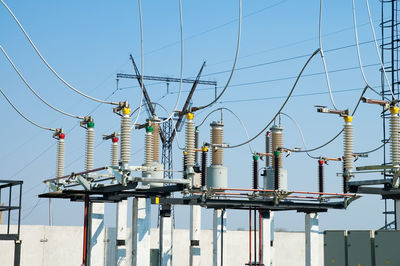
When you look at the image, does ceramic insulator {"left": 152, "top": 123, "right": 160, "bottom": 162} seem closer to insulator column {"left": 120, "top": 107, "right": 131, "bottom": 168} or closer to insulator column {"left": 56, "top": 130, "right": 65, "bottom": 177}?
insulator column {"left": 56, "top": 130, "right": 65, "bottom": 177}

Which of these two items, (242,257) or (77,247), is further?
(242,257)

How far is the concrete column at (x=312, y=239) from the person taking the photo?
21.6m

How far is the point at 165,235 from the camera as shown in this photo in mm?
21438

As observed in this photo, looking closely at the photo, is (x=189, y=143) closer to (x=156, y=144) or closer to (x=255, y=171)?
(x=156, y=144)

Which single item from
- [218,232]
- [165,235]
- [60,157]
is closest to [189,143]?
[60,157]

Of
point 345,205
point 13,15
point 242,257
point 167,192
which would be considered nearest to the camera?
point 13,15

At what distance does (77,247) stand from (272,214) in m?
8.77

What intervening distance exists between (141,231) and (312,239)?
498 cm

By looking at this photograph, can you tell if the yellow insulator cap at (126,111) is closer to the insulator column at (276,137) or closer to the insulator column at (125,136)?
the insulator column at (125,136)

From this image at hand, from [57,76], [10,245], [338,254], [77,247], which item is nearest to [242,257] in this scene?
[77,247]

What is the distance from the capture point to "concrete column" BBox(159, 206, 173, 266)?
2123cm

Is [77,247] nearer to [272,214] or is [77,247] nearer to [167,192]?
[272,214]

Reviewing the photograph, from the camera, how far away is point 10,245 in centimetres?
2798

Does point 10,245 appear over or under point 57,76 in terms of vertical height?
under
